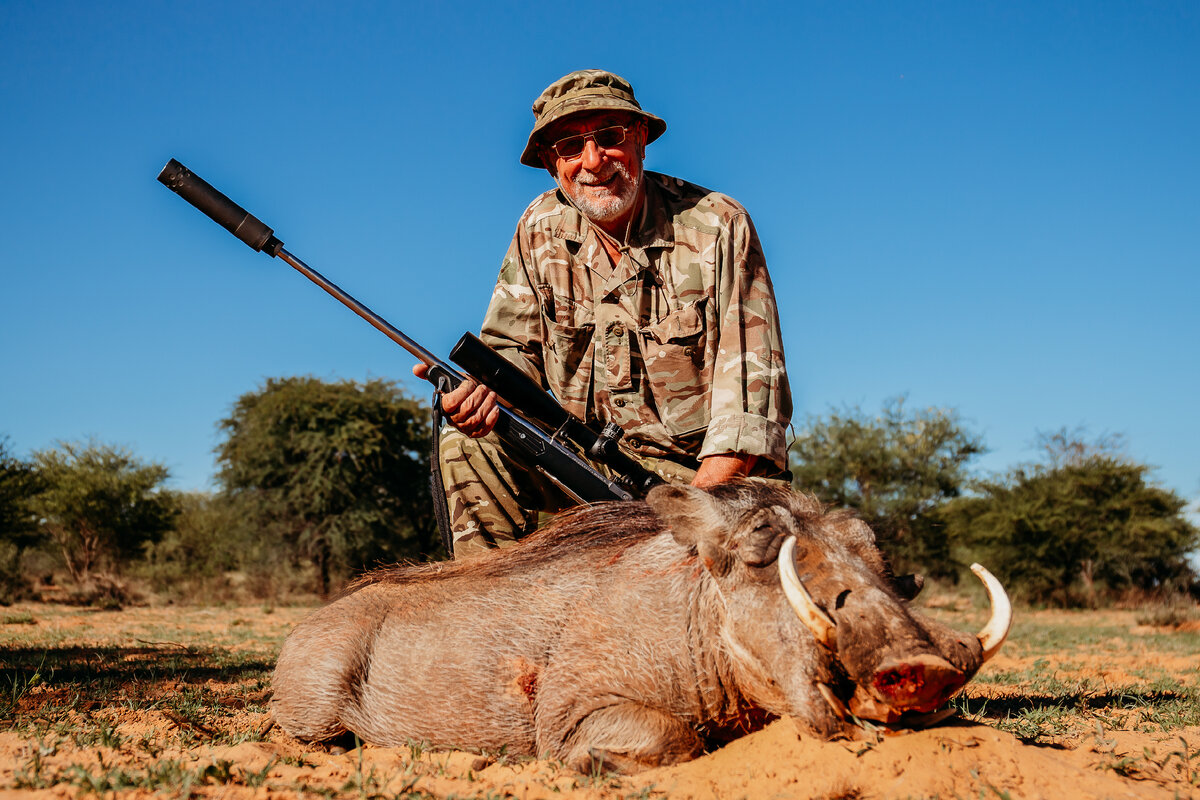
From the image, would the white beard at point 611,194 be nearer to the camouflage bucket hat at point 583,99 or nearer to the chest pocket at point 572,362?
the camouflage bucket hat at point 583,99

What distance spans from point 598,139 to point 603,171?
7.3 inches

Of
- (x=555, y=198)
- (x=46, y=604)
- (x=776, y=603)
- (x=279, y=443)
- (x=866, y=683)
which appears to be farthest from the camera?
(x=279, y=443)

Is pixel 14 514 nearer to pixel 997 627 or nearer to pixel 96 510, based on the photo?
pixel 96 510

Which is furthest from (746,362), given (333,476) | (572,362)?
(333,476)

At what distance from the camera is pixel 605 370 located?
490cm

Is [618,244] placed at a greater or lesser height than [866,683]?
greater

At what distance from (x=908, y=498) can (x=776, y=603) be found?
24.5 metres

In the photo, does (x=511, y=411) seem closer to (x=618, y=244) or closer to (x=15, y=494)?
(x=618, y=244)

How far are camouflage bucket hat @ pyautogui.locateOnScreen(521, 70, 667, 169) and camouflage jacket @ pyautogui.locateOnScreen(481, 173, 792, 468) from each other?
427mm

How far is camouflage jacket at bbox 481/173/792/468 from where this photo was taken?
460 centimetres

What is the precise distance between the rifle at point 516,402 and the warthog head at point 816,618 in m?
0.95

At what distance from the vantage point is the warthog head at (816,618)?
2.40 meters

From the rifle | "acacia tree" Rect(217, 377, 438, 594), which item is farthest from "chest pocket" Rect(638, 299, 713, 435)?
"acacia tree" Rect(217, 377, 438, 594)

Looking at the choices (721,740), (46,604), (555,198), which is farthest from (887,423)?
(721,740)
